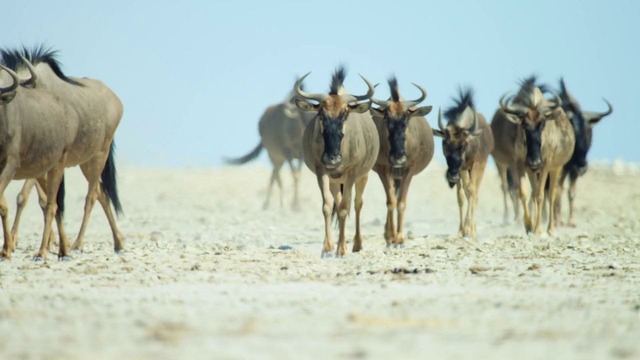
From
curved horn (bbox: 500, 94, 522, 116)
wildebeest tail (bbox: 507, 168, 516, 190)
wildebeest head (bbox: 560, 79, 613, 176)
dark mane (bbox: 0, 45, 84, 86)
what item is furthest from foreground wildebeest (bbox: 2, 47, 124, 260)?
wildebeest head (bbox: 560, 79, 613, 176)

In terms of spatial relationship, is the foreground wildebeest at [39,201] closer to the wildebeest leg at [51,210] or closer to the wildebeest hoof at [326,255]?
the wildebeest leg at [51,210]

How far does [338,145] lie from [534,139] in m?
5.53

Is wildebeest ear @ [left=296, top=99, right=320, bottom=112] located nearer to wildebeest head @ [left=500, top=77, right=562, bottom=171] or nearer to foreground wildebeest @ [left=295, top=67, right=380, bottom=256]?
foreground wildebeest @ [left=295, top=67, right=380, bottom=256]

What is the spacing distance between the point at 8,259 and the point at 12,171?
4.02 ft

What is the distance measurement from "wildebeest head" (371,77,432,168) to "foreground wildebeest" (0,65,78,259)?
4597mm

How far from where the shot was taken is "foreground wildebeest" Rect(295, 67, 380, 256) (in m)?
12.5

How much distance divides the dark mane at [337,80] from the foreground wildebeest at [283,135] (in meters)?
10.8

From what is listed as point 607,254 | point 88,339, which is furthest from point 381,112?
point 88,339

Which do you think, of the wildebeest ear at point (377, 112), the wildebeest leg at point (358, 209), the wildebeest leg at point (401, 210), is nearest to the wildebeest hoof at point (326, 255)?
the wildebeest leg at point (358, 209)

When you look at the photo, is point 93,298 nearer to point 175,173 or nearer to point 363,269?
point 363,269

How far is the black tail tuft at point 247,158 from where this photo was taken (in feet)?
88.5

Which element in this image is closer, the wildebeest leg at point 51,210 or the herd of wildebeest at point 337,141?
the herd of wildebeest at point 337,141

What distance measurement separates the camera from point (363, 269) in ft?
34.7

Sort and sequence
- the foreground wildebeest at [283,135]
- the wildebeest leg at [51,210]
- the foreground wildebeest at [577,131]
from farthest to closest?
1. the foreground wildebeest at [283,135]
2. the foreground wildebeest at [577,131]
3. the wildebeest leg at [51,210]
